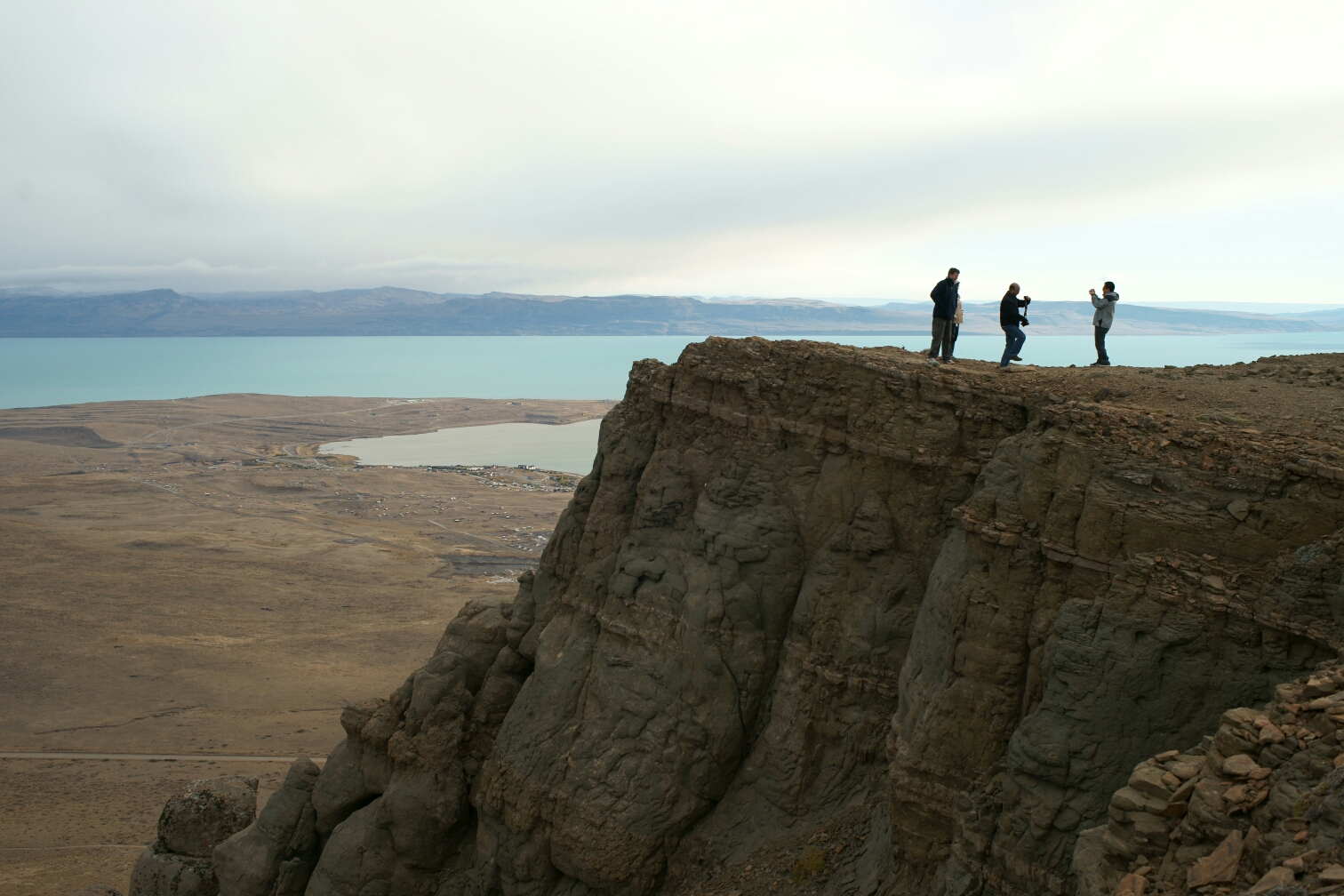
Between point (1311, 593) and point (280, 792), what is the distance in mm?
15350

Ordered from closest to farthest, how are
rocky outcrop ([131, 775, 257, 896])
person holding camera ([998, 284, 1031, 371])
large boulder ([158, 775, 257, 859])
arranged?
1. person holding camera ([998, 284, 1031, 371])
2. rocky outcrop ([131, 775, 257, 896])
3. large boulder ([158, 775, 257, 859])

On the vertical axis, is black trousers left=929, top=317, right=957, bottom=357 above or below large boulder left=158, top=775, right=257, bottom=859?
above

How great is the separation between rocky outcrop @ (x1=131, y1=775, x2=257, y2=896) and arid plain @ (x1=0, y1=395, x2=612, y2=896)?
5.04 metres

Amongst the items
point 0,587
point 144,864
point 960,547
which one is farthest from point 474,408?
point 960,547

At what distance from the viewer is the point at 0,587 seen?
44219 mm

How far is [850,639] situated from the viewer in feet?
39.8

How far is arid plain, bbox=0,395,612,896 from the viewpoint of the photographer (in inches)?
1053

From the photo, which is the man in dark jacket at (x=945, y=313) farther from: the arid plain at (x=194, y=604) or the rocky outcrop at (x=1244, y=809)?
the arid plain at (x=194, y=604)

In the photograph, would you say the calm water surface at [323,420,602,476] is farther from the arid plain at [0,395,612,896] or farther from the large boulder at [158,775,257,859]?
the large boulder at [158,775,257,859]

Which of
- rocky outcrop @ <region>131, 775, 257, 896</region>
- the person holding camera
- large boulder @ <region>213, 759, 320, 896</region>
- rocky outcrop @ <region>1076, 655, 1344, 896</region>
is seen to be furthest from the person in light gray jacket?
rocky outcrop @ <region>131, 775, 257, 896</region>

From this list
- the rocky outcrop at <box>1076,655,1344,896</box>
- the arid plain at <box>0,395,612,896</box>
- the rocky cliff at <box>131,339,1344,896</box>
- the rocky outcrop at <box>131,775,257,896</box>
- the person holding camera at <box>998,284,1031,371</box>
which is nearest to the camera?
the rocky outcrop at <box>1076,655,1344,896</box>

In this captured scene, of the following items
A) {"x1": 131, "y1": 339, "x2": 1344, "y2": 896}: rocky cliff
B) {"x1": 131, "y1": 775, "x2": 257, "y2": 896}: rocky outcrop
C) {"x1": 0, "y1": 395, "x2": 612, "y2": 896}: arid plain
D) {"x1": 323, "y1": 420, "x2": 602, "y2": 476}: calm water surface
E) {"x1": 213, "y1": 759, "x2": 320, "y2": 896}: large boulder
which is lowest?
{"x1": 0, "y1": 395, "x2": 612, "y2": 896}: arid plain

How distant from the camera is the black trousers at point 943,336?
14.4 metres

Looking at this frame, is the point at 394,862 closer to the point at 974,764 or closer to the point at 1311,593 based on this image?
the point at 974,764
